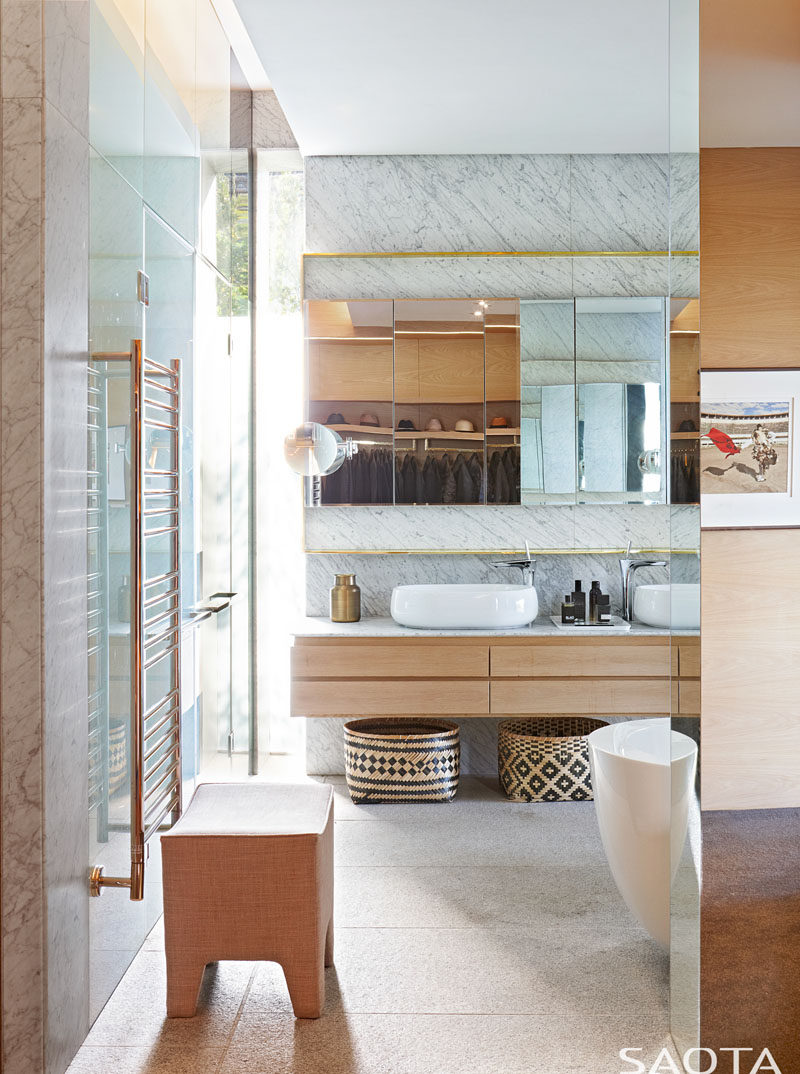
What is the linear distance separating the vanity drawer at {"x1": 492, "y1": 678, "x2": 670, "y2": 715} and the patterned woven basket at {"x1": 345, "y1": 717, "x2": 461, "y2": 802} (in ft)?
0.96

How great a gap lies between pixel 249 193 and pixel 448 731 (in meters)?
2.63

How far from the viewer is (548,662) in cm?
410

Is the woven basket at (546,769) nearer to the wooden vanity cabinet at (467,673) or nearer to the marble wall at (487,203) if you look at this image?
the wooden vanity cabinet at (467,673)

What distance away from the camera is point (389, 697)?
4.09 metres

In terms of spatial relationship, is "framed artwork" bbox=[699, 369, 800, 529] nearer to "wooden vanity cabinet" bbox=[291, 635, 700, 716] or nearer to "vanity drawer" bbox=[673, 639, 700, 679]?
"wooden vanity cabinet" bbox=[291, 635, 700, 716]

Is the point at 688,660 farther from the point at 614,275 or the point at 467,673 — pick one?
the point at 614,275

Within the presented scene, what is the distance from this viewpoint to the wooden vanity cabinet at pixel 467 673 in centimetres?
409

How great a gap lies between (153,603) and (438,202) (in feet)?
8.49

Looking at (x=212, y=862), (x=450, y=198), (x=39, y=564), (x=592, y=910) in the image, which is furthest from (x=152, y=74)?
(x=592, y=910)

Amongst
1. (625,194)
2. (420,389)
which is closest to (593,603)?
(420,389)

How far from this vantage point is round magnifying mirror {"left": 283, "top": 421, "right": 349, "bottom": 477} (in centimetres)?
405

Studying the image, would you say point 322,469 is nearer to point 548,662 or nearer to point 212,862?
point 548,662

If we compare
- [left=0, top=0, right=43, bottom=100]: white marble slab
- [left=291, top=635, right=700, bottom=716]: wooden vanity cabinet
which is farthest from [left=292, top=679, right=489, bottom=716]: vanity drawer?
[left=0, top=0, right=43, bottom=100]: white marble slab

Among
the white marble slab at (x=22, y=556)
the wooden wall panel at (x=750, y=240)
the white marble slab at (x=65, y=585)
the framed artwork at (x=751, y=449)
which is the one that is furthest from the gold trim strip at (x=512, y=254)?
the white marble slab at (x=22, y=556)
